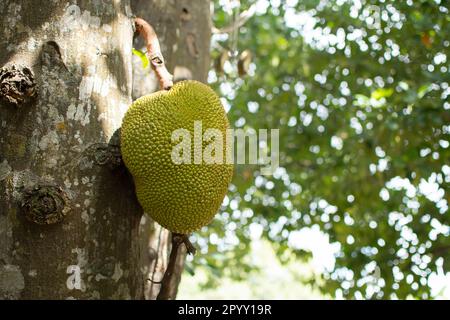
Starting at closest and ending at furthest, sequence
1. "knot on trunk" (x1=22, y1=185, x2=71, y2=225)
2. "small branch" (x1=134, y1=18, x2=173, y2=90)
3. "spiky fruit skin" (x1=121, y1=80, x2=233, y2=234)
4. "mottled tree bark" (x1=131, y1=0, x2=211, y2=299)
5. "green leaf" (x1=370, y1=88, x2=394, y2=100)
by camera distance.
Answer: "knot on trunk" (x1=22, y1=185, x2=71, y2=225)
"spiky fruit skin" (x1=121, y1=80, x2=233, y2=234)
"small branch" (x1=134, y1=18, x2=173, y2=90)
"mottled tree bark" (x1=131, y1=0, x2=211, y2=299)
"green leaf" (x1=370, y1=88, x2=394, y2=100)

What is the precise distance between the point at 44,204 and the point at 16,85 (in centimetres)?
24

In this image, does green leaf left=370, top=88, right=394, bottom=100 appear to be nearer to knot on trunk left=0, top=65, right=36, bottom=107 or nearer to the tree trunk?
the tree trunk

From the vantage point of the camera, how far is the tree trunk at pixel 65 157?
3.56 feet

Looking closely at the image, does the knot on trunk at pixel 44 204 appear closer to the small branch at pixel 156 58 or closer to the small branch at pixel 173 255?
the small branch at pixel 173 255

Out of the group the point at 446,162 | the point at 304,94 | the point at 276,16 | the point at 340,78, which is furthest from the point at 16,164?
the point at 276,16

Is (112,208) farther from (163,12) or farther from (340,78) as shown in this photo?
(340,78)

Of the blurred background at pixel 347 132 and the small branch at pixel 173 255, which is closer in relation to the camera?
the small branch at pixel 173 255

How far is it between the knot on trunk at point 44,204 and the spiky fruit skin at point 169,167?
17 cm

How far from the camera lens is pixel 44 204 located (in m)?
1.08

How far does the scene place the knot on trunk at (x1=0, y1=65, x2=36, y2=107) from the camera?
3.69 ft

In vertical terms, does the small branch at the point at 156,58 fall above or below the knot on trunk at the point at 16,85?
above

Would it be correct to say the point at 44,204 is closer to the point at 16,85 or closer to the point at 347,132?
the point at 16,85

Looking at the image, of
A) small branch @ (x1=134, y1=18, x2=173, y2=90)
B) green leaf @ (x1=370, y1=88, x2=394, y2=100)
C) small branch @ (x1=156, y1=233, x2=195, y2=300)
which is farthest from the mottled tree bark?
green leaf @ (x1=370, y1=88, x2=394, y2=100)

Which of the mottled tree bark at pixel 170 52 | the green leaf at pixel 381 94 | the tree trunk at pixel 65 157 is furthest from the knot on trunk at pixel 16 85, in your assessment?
the green leaf at pixel 381 94
